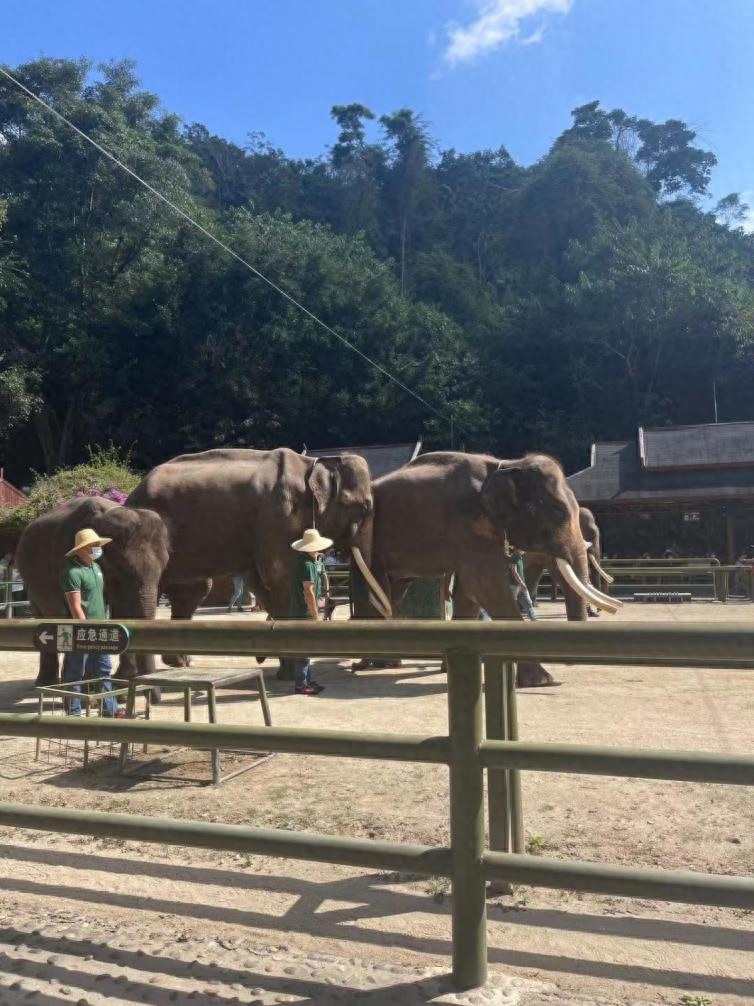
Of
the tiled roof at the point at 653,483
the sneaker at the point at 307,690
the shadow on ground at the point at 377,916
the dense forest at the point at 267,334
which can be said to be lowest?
the shadow on ground at the point at 377,916

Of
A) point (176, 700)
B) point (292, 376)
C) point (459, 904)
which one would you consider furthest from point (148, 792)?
point (292, 376)

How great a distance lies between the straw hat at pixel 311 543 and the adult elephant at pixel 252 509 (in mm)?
508

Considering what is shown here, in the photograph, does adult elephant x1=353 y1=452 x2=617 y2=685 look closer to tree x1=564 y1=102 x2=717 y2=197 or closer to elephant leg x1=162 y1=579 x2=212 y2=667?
elephant leg x1=162 y1=579 x2=212 y2=667

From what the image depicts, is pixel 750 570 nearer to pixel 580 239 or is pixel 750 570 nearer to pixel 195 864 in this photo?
pixel 195 864

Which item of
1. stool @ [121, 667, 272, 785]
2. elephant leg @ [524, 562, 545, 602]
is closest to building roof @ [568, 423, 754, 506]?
elephant leg @ [524, 562, 545, 602]

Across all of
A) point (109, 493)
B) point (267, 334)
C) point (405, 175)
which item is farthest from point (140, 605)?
point (405, 175)

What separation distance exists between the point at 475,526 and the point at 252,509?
2264mm

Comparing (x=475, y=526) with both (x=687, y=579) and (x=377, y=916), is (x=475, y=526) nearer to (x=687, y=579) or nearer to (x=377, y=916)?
(x=377, y=916)

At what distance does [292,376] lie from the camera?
134 feet

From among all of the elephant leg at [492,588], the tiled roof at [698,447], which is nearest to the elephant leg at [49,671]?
the elephant leg at [492,588]

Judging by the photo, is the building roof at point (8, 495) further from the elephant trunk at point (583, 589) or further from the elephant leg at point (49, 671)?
the elephant trunk at point (583, 589)

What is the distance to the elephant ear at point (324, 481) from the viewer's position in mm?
9000

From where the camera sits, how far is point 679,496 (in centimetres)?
2367

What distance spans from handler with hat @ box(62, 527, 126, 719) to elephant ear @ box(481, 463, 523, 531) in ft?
12.1
